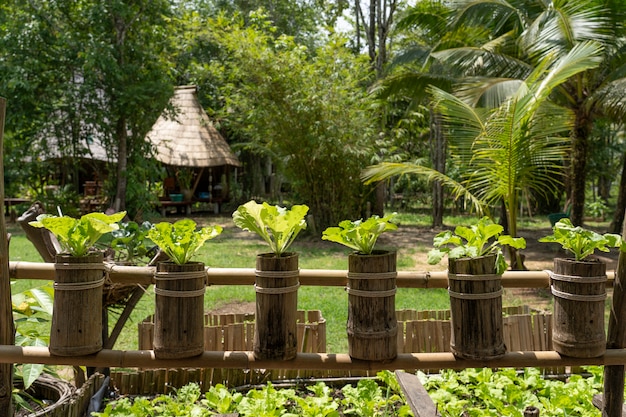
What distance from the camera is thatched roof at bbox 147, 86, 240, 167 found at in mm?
16438

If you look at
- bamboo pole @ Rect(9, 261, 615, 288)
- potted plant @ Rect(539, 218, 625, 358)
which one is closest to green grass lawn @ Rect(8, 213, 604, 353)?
bamboo pole @ Rect(9, 261, 615, 288)

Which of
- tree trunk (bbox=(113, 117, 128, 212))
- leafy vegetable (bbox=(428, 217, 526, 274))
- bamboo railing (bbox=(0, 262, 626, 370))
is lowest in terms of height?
bamboo railing (bbox=(0, 262, 626, 370))

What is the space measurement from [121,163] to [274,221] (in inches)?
478

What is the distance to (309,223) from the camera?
11883mm

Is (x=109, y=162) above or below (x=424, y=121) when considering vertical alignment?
below

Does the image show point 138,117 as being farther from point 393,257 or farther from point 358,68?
point 393,257

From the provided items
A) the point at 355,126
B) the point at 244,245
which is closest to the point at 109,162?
the point at 244,245

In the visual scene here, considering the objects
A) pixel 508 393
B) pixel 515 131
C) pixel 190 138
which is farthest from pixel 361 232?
pixel 190 138

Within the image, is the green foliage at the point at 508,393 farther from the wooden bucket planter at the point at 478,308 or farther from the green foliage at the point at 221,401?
the wooden bucket planter at the point at 478,308

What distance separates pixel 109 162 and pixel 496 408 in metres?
12.3

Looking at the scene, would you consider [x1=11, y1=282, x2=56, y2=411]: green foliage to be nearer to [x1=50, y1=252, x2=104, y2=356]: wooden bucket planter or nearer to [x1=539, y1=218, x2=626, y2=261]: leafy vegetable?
[x1=50, y1=252, x2=104, y2=356]: wooden bucket planter

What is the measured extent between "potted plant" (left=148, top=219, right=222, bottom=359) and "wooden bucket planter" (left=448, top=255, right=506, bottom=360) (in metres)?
0.77

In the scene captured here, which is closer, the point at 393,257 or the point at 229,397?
the point at 393,257

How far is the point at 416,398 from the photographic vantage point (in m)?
2.50
